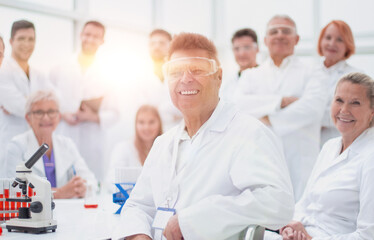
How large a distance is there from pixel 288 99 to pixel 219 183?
85.1 inches

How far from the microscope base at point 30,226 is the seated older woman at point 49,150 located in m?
1.14

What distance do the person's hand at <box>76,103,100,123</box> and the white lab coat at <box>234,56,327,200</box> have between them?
1.52 meters

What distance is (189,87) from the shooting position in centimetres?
203

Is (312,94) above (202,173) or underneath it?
above

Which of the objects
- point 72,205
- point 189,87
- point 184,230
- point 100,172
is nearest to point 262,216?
point 184,230

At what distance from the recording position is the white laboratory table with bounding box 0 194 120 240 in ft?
6.11

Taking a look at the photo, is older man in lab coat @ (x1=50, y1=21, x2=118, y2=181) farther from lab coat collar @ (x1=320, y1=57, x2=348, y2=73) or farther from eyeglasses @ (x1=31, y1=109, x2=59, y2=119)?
lab coat collar @ (x1=320, y1=57, x2=348, y2=73)

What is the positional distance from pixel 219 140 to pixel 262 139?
0.60ft

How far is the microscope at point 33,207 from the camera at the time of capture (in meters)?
1.91

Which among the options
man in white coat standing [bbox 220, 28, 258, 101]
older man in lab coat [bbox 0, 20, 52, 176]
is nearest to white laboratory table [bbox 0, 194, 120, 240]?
older man in lab coat [bbox 0, 20, 52, 176]

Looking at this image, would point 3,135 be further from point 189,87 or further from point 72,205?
point 189,87

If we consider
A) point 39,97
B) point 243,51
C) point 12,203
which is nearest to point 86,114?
point 39,97

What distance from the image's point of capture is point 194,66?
2.01 metres

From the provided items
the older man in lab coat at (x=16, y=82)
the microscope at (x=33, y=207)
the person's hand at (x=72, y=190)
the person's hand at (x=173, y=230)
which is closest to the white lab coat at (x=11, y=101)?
the older man in lab coat at (x=16, y=82)
